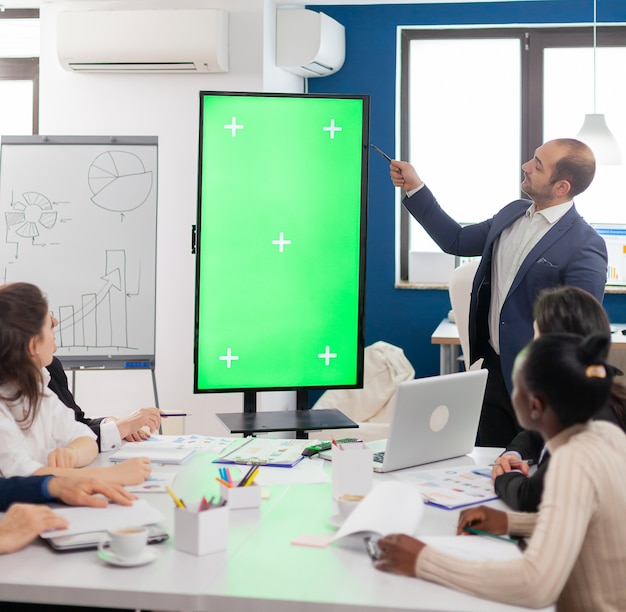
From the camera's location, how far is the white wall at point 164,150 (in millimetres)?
4473

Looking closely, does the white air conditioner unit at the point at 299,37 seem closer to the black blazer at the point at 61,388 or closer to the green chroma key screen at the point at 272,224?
the green chroma key screen at the point at 272,224

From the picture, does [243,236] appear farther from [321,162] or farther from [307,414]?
[307,414]

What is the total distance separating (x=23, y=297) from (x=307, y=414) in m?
1.17

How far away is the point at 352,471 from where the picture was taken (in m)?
1.78

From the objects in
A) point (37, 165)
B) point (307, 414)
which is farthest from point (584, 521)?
point (37, 165)

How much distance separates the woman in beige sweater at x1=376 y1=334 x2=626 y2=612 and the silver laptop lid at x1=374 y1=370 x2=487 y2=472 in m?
0.55

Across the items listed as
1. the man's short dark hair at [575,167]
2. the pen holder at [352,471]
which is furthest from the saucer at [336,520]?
the man's short dark hair at [575,167]

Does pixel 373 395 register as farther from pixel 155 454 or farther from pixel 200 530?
pixel 200 530

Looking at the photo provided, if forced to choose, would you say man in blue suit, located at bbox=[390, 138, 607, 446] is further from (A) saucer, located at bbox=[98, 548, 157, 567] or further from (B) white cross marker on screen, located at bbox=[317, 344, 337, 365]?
(A) saucer, located at bbox=[98, 548, 157, 567]

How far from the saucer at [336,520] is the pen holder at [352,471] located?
0.12 m

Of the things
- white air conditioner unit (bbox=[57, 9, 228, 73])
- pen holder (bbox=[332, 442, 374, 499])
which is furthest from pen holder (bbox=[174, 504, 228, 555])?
white air conditioner unit (bbox=[57, 9, 228, 73])

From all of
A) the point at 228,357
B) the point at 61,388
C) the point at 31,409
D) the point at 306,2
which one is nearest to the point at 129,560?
the point at 31,409

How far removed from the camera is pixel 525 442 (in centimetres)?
212

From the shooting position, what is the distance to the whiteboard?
3.86m
